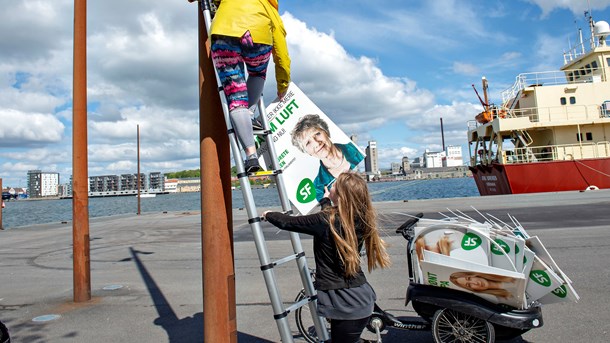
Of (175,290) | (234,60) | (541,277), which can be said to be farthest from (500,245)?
(175,290)

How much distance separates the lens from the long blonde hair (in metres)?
2.97

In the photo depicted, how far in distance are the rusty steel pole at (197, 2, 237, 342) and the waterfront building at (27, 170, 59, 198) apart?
680ft

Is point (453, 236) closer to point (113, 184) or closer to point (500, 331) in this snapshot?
point (500, 331)

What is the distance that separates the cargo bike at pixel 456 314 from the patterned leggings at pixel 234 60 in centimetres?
224

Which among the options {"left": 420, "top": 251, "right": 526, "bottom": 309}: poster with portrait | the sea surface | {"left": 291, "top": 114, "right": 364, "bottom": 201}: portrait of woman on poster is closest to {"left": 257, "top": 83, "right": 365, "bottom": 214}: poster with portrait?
{"left": 291, "top": 114, "right": 364, "bottom": 201}: portrait of woman on poster

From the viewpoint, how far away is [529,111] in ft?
102

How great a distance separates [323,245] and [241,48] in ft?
5.27

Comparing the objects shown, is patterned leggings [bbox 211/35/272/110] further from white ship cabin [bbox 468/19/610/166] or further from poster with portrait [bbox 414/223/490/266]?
white ship cabin [bbox 468/19/610/166]

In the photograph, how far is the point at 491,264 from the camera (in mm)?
3912

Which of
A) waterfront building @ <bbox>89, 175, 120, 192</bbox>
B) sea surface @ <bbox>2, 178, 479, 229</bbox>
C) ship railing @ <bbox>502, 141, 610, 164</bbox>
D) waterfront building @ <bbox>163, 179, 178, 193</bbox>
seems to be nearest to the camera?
ship railing @ <bbox>502, 141, 610, 164</bbox>

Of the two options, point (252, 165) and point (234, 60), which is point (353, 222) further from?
point (234, 60)

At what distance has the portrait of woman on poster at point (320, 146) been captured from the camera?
380 cm

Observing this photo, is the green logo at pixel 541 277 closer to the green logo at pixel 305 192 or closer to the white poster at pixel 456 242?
the white poster at pixel 456 242

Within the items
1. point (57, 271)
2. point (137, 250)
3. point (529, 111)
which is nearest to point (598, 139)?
point (529, 111)
